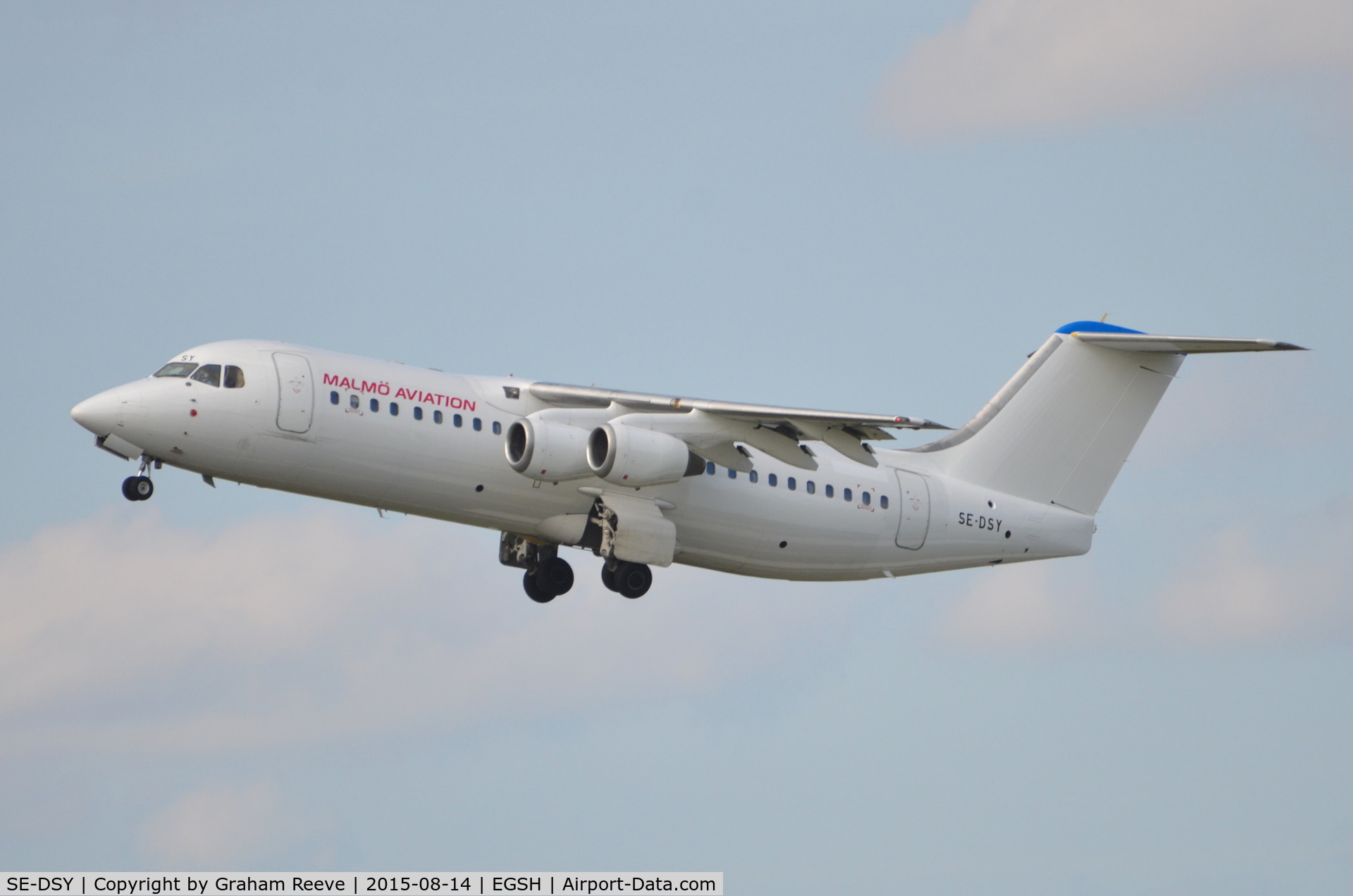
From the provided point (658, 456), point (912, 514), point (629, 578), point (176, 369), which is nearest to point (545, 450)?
point (658, 456)

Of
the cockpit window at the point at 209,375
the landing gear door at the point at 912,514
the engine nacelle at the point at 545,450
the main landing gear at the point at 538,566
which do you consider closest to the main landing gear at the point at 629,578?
the main landing gear at the point at 538,566

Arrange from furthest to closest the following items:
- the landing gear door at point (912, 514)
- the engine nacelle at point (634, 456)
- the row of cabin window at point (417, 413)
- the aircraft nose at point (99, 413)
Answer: the landing gear door at point (912, 514) < the engine nacelle at point (634, 456) < the row of cabin window at point (417, 413) < the aircraft nose at point (99, 413)

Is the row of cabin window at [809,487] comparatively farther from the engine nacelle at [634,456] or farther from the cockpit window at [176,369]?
the cockpit window at [176,369]

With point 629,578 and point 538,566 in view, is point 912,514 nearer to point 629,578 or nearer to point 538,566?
point 629,578


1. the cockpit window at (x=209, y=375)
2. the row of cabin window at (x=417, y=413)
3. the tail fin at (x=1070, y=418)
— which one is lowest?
the row of cabin window at (x=417, y=413)

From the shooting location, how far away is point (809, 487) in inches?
880

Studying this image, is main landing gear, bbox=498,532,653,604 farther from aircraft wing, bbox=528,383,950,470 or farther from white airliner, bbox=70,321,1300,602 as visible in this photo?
aircraft wing, bbox=528,383,950,470

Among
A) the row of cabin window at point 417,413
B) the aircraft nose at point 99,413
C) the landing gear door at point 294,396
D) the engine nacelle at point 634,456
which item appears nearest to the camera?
the aircraft nose at point 99,413

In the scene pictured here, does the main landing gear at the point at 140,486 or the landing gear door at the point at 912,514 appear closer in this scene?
the main landing gear at the point at 140,486

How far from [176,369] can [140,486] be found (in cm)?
138

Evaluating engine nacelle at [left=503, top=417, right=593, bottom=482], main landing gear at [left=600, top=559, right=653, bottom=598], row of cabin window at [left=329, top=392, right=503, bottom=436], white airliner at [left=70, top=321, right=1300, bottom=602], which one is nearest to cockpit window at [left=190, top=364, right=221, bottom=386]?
white airliner at [left=70, top=321, right=1300, bottom=602]

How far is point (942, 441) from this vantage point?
24172mm

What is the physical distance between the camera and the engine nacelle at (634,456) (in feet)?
66.4

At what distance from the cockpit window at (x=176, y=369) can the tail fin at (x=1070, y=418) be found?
10.00 metres
